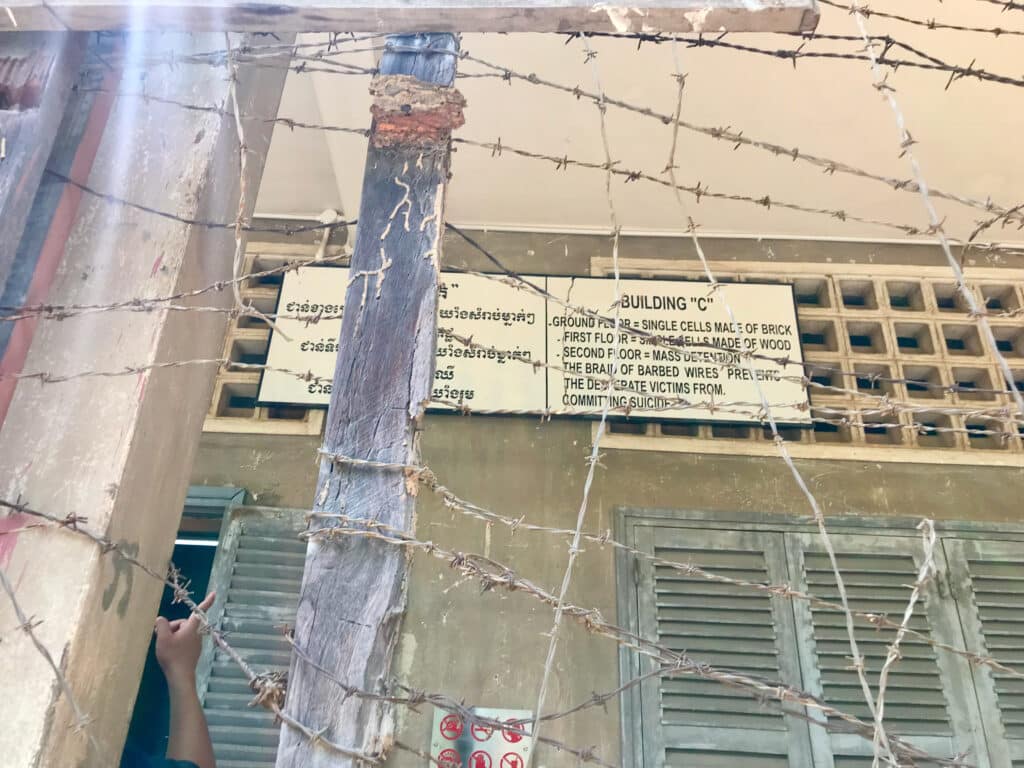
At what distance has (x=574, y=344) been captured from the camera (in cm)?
318

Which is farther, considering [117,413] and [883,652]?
[883,652]

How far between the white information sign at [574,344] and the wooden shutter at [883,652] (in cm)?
51

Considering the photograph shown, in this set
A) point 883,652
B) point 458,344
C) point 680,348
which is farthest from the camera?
point 458,344

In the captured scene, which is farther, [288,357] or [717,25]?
[288,357]

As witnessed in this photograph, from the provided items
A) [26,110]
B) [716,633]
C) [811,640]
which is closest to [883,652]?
[811,640]

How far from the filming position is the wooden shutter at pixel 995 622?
2.55m

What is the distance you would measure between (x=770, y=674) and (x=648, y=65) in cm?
210

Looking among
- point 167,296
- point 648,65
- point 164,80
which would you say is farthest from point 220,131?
point 648,65

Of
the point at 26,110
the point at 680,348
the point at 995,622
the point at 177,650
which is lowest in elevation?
the point at 177,650

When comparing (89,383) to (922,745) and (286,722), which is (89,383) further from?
(922,745)

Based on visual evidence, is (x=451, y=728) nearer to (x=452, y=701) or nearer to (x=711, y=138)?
(x=452, y=701)

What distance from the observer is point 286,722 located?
1134 millimetres

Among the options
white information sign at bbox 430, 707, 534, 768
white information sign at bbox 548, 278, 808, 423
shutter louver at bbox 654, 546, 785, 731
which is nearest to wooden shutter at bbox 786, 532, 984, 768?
shutter louver at bbox 654, 546, 785, 731

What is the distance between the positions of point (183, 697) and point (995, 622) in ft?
8.02
